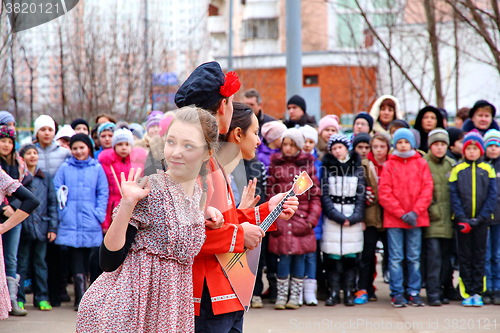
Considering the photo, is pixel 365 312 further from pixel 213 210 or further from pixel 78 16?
pixel 78 16

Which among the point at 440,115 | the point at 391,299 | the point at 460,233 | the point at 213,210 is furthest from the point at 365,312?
the point at 213,210

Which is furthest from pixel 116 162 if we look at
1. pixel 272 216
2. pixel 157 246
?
pixel 157 246

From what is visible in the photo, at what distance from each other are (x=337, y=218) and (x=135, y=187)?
5.12m

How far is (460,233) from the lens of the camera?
7895mm

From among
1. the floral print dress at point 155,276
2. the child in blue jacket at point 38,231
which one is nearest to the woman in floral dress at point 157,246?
the floral print dress at point 155,276

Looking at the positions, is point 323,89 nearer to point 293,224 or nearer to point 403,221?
point 403,221

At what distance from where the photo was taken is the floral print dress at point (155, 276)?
2957 millimetres

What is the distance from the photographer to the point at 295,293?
780 centimetres

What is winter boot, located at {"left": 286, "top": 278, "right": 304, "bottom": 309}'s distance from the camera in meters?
7.74

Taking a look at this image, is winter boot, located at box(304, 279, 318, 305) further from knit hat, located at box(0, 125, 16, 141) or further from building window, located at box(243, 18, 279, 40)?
building window, located at box(243, 18, 279, 40)

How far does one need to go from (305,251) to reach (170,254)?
15.8 ft

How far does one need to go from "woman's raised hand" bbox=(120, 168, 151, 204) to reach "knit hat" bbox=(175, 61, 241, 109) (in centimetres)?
59

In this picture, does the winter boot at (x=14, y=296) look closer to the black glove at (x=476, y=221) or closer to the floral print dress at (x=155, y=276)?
the floral print dress at (x=155, y=276)

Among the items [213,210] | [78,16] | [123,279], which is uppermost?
[78,16]
